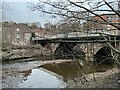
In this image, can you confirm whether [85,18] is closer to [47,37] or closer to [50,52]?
[47,37]

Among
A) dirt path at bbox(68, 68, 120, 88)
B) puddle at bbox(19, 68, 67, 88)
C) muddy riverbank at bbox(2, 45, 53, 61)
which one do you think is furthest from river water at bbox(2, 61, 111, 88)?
muddy riverbank at bbox(2, 45, 53, 61)

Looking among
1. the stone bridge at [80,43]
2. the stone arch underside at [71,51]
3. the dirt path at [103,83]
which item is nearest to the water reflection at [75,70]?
the stone bridge at [80,43]

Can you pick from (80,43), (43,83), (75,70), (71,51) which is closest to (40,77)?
(43,83)

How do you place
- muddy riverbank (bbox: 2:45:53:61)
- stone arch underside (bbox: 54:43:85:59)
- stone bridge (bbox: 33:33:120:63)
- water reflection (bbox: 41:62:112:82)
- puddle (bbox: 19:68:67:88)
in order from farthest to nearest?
muddy riverbank (bbox: 2:45:53:61) < water reflection (bbox: 41:62:112:82) < puddle (bbox: 19:68:67:88) < stone arch underside (bbox: 54:43:85:59) < stone bridge (bbox: 33:33:120:63)

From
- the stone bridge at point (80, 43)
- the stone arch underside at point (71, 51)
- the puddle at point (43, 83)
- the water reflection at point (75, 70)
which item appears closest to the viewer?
the stone bridge at point (80, 43)

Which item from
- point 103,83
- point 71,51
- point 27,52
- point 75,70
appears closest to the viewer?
point 103,83

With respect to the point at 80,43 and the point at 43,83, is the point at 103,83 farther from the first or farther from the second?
the point at 80,43

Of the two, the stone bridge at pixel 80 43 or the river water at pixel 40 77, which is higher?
the stone bridge at pixel 80 43

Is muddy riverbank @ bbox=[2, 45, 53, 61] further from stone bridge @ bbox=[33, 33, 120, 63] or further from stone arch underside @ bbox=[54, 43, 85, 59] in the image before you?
stone arch underside @ bbox=[54, 43, 85, 59]

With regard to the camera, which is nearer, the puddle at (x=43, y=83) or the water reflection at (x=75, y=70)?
the puddle at (x=43, y=83)

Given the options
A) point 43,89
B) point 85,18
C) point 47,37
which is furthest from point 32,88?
point 85,18

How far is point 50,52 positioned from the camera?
41.3 m

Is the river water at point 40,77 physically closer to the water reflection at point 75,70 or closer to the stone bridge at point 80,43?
the water reflection at point 75,70

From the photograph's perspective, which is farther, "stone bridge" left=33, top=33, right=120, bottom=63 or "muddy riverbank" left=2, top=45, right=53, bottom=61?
"muddy riverbank" left=2, top=45, right=53, bottom=61
